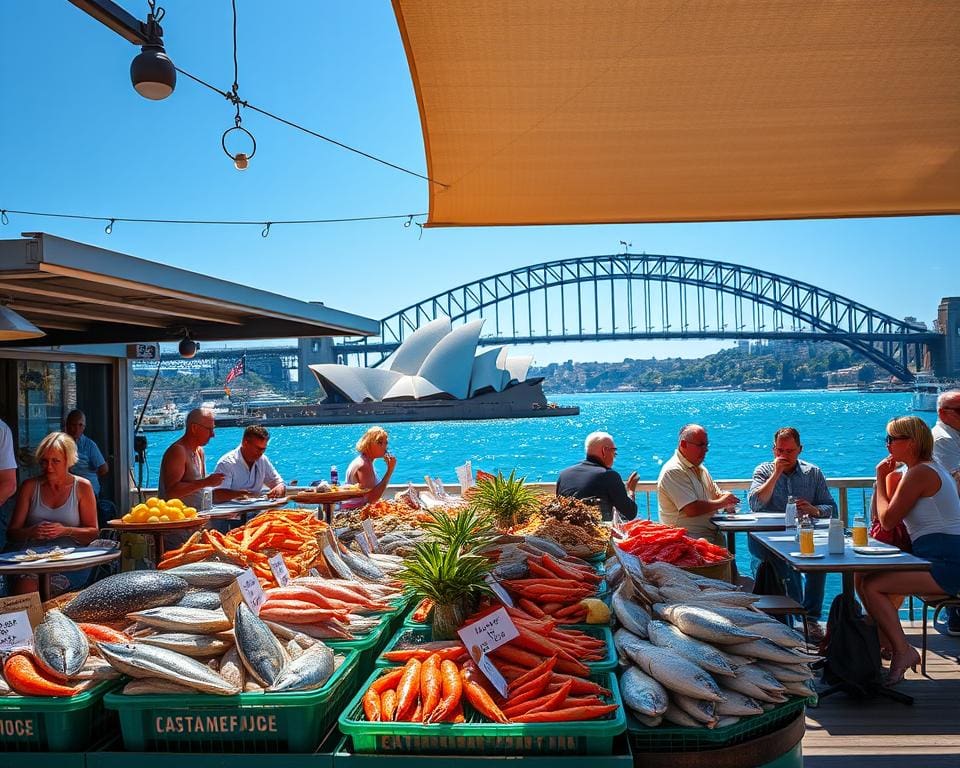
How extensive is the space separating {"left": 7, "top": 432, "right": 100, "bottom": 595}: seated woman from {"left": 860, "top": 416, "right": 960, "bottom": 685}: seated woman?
15.2 ft

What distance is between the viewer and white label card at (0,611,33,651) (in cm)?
252

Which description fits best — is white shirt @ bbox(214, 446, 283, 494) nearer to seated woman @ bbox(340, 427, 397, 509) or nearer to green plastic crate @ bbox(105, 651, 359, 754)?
seated woman @ bbox(340, 427, 397, 509)

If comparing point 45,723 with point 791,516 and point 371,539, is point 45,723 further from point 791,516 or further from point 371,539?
point 791,516

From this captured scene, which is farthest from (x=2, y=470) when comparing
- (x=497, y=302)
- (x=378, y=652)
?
(x=497, y=302)

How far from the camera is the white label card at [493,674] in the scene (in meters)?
2.32

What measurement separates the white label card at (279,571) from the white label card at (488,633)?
886 mm

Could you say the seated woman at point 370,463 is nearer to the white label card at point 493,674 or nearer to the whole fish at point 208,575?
the whole fish at point 208,575

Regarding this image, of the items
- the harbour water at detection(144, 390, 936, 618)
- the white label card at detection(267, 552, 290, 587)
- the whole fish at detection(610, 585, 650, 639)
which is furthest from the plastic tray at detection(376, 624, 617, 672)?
the harbour water at detection(144, 390, 936, 618)

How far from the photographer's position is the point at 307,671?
7.60ft

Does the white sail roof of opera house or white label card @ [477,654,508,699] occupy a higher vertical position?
the white sail roof of opera house

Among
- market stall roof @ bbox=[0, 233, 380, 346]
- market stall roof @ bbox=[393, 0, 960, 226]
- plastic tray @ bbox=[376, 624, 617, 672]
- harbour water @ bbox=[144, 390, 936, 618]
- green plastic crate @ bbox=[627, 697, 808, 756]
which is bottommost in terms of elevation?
harbour water @ bbox=[144, 390, 936, 618]

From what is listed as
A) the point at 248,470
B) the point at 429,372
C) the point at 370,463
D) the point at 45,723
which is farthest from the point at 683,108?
the point at 429,372

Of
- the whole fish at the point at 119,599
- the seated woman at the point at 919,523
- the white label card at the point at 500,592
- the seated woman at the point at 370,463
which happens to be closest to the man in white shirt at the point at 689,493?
the seated woman at the point at 919,523

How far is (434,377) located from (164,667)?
1900 inches
